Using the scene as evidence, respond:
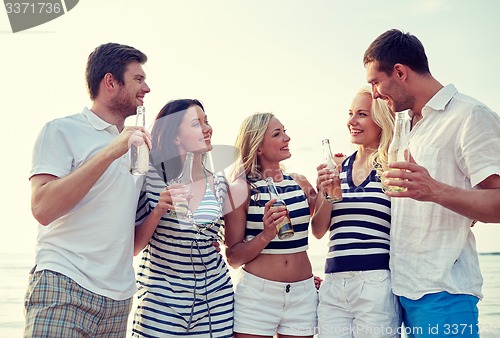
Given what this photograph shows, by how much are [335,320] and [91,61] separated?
8.09 feet

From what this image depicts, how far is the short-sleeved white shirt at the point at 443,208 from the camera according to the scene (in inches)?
126

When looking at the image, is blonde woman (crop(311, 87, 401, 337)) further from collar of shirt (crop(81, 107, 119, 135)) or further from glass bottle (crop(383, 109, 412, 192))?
collar of shirt (crop(81, 107, 119, 135))

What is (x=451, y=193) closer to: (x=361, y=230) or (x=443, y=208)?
(x=443, y=208)

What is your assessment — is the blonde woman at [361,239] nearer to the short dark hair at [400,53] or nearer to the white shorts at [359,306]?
the white shorts at [359,306]

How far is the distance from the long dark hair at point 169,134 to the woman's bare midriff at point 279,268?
0.90 m

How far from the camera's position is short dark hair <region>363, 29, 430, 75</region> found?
3.61 m

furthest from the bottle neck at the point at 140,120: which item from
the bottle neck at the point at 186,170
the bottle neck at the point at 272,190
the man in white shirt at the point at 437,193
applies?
the man in white shirt at the point at 437,193

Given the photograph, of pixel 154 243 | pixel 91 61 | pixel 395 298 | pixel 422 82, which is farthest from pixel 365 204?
pixel 91 61

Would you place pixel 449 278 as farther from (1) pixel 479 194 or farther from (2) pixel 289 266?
(2) pixel 289 266

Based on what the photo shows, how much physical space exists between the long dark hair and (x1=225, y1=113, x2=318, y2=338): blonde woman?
498 millimetres

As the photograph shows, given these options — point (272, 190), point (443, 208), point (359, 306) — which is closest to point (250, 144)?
point (272, 190)

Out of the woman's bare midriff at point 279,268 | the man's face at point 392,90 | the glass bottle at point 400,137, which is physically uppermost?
the man's face at point 392,90

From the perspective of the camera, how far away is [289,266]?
4.08m

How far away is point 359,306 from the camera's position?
3760 millimetres
